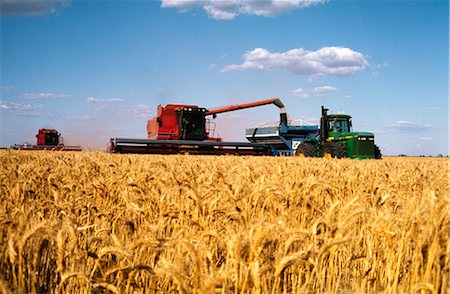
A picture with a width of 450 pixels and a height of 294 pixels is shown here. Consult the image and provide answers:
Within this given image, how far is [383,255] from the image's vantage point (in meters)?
3.22

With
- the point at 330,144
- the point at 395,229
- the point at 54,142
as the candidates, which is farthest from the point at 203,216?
the point at 54,142

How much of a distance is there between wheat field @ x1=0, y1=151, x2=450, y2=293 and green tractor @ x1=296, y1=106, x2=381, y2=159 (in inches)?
456

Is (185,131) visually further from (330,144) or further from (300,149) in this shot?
(330,144)

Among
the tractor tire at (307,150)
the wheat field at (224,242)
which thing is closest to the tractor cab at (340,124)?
the tractor tire at (307,150)

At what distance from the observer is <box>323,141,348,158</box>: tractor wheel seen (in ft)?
54.9

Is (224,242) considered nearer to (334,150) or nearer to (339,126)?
(334,150)

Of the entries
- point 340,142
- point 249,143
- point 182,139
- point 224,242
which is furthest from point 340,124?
point 224,242

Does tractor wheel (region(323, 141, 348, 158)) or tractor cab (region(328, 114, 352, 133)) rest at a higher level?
tractor cab (region(328, 114, 352, 133))

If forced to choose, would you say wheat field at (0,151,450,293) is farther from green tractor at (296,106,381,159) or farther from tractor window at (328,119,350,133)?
tractor window at (328,119,350,133)

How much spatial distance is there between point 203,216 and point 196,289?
5.02 feet

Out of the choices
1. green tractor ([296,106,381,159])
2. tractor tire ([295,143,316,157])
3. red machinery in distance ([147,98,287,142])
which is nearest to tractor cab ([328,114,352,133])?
green tractor ([296,106,381,159])

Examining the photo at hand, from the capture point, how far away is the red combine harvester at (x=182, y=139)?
18750 mm

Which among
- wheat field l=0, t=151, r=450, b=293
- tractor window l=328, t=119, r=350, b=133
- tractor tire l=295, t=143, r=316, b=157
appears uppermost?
tractor window l=328, t=119, r=350, b=133

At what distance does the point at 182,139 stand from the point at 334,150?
783cm
